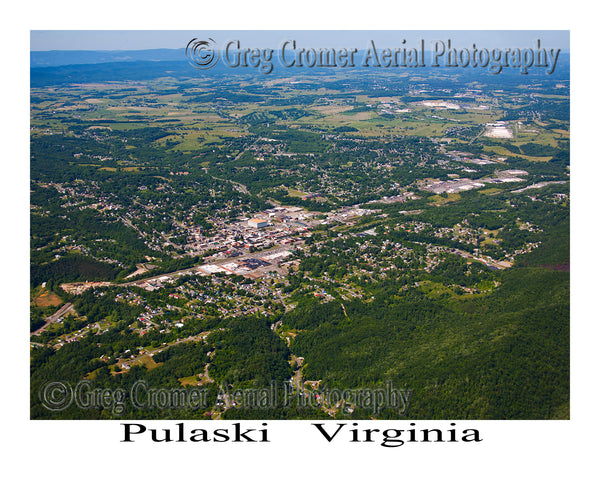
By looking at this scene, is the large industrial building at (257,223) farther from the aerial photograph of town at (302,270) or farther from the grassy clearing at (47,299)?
the grassy clearing at (47,299)

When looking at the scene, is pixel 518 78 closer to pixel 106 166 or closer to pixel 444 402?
pixel 106 166

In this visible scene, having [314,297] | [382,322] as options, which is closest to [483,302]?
[382,322]

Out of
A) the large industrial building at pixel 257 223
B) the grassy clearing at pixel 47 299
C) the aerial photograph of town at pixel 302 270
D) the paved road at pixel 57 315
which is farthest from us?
the large industrial building at pixel 257 223

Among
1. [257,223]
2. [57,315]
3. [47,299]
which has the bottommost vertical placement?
[57,315]

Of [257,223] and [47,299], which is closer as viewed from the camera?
[47,299]

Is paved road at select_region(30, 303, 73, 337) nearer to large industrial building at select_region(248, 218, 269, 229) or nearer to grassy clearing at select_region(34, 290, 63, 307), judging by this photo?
grassy clearing at select_region(34, 290, 63, 307)

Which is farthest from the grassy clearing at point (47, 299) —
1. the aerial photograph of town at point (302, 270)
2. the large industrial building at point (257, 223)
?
the large industrial building at point (257, 223)

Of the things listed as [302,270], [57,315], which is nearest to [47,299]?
[57,315]

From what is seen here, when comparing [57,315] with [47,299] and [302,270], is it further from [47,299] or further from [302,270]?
[302,270]

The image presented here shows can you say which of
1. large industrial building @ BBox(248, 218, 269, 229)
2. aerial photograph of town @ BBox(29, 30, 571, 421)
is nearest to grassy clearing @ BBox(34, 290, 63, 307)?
aerial photograph of town @ BBox(29, 30, 571, 421)
